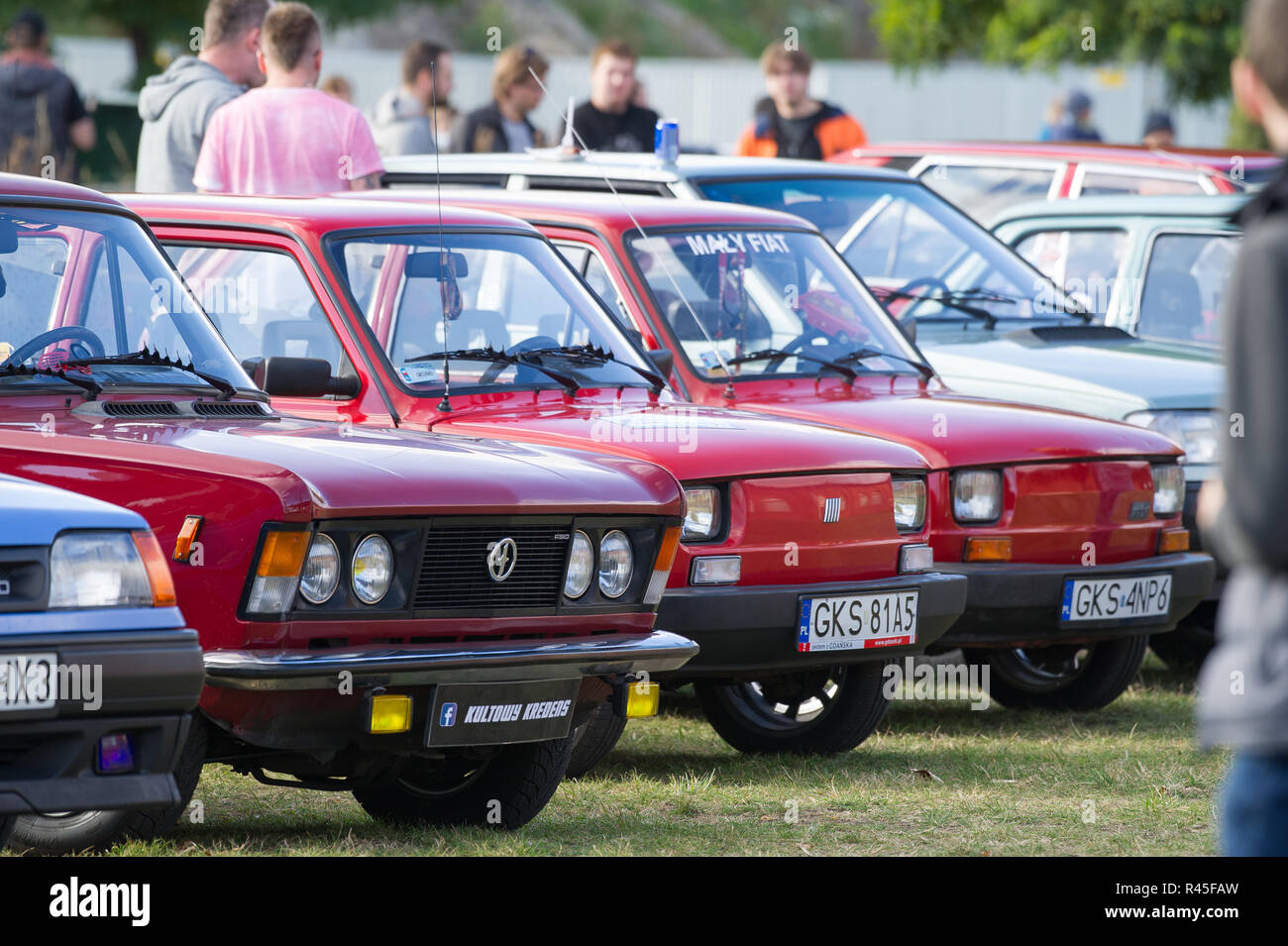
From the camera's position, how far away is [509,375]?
23.0 ft

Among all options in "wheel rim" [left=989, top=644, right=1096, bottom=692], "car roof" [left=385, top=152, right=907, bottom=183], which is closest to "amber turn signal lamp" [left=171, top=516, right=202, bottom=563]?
"wheel rim" [left=989, top=644, right=1096, bottom=692]

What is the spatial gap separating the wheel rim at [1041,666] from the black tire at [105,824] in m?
4.19

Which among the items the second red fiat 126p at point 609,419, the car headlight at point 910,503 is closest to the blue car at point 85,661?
the second red fiat 126p at point 609,419

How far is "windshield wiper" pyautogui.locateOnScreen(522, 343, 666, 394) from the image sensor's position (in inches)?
285

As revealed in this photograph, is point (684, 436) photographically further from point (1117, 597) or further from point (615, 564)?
point (1117, 597)

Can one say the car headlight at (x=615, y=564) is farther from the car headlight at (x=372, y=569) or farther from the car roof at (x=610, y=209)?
the car roof at (x=610, y=209)

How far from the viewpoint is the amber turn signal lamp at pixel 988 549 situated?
25.1 feet

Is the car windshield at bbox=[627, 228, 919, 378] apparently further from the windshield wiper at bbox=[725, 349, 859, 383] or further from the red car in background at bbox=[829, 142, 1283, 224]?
the red car in background at bbox=[829, 142, 1283, 224]

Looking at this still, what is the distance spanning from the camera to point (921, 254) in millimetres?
10008

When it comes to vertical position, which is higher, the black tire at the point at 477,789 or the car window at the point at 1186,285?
the car window at the point at 1186,285

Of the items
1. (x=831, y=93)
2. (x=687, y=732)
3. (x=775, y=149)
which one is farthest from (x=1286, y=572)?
(x=831, y=93)

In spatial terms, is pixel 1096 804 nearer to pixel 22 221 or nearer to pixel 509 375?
pixel 509 375
